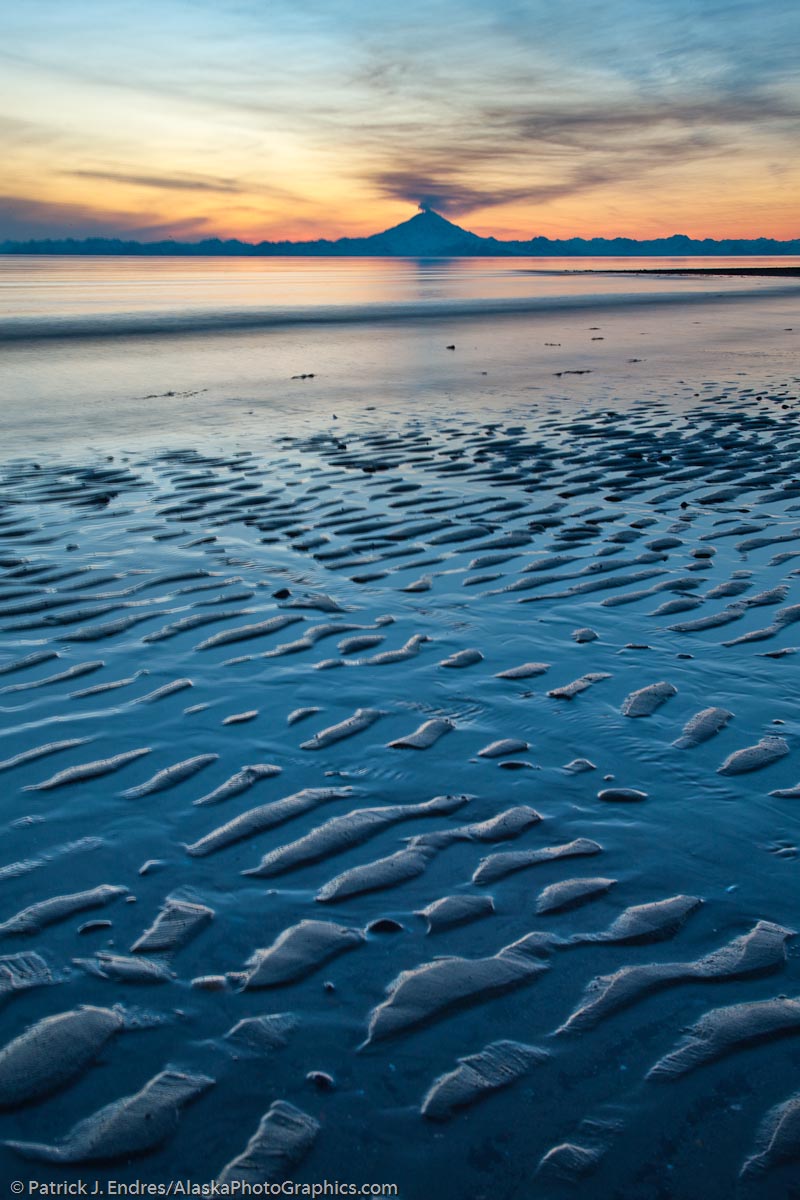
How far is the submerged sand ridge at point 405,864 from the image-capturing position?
243 centimetres

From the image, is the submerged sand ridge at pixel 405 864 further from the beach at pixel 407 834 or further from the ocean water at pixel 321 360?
the ocean water at pixel 321 360

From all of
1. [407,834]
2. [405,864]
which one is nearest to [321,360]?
[407,834]

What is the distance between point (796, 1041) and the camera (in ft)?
8.68

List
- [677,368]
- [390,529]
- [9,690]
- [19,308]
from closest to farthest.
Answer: [9,690]
[390,529]
[677,368]
[19,308]

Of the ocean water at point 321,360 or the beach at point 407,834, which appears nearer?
the beach at point 407,834

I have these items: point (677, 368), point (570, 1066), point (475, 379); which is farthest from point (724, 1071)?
point (677, 368)

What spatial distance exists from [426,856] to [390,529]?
5.10 metres

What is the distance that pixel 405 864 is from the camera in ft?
11.6

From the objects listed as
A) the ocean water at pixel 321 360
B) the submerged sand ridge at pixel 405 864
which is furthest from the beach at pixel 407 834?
the ocean water at pixel 321 360

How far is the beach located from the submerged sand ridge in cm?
1

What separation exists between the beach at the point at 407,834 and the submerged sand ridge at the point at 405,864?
0.05ft

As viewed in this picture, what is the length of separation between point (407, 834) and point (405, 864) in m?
0.21

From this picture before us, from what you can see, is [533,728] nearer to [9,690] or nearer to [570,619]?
[570,619]

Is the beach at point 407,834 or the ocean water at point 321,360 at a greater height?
the ocean water at point 321,360
